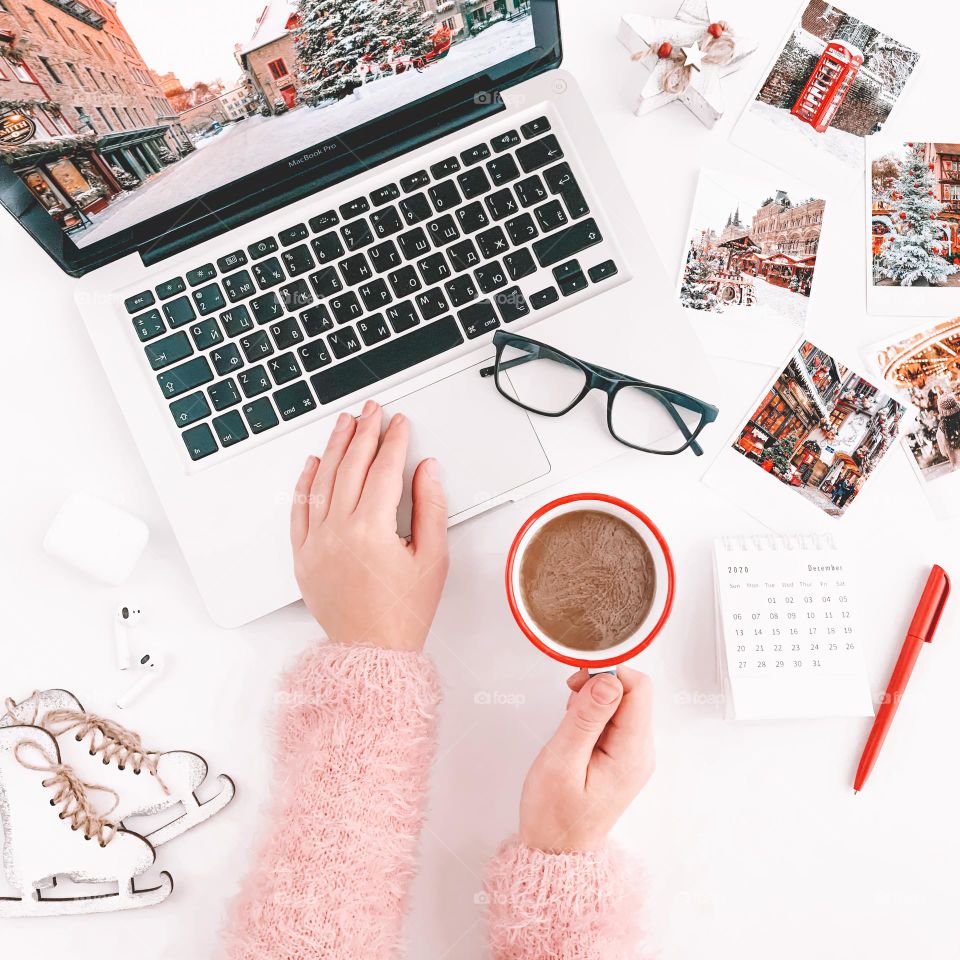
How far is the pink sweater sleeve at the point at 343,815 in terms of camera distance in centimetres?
63

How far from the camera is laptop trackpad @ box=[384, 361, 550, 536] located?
27.5 inches

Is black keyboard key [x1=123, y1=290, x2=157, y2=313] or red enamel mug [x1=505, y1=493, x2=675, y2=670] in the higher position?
black keyboard key [x1=123, y1=290, x2=157, y2=313]

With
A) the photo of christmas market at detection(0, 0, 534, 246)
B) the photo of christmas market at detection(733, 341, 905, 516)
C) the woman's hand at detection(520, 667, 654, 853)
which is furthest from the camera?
the photo of christmas market at detection(733, 341, 905, 516)

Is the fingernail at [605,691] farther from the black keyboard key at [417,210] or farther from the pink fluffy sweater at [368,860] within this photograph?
the black keyboard key at [417,210]

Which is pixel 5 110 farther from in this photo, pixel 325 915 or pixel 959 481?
pixel 959 481

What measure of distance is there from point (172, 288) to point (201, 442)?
0.51ft

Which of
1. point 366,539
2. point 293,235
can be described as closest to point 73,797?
point 366,539

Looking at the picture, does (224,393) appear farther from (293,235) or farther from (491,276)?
(491,276)

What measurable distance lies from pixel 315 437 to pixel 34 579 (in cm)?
37

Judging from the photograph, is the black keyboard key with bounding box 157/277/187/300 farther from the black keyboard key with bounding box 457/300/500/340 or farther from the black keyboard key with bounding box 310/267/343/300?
the black keyboard key with bounding box 457/300/500/340

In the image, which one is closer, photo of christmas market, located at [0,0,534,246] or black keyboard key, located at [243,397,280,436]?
photo of christmas market, located at [0,0,534,246]

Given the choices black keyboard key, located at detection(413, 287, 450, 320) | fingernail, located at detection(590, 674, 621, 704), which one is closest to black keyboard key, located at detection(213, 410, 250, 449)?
black keyboard key, located at detection(413, 287, 450, 320)

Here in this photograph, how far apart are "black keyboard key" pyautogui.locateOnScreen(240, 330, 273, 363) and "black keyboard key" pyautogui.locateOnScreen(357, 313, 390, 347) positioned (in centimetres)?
9

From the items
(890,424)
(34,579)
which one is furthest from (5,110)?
(890,424)
